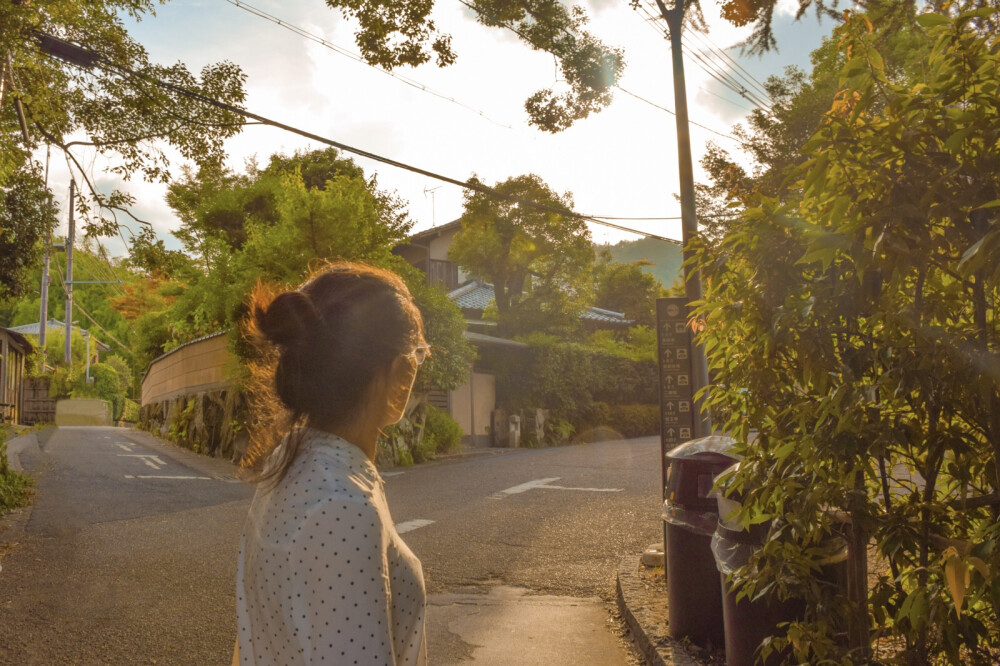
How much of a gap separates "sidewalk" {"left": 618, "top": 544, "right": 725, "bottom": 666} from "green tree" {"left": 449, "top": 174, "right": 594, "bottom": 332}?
21.0m

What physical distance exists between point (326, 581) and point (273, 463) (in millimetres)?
332

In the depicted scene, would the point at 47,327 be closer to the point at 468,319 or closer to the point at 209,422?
the point at 468,319

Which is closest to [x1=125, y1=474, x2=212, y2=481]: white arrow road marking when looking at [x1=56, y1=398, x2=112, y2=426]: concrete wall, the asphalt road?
the asphalt road

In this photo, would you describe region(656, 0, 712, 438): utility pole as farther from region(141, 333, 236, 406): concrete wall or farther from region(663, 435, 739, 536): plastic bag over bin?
region(141, 333, 236, 406): concrete wall

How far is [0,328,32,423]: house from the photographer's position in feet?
107

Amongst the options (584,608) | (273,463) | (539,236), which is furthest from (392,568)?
(539,236)

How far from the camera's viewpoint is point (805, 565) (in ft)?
9.78

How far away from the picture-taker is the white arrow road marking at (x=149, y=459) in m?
16.5

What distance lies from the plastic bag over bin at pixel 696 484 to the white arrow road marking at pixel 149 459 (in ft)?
45.5

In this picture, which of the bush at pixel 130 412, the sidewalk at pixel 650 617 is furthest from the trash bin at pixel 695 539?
the bush at pixel 130 412

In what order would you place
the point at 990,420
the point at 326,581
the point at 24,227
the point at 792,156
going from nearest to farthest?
the point at 326,581 → the point at 990,420 → the point at 792,156 → the point at 24,227

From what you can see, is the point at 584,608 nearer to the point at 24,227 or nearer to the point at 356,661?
the point at 356,661

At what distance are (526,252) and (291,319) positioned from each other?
27.4 m

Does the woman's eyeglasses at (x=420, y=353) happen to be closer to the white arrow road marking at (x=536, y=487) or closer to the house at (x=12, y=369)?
the white arrow road marking at (x=536, y=487)
